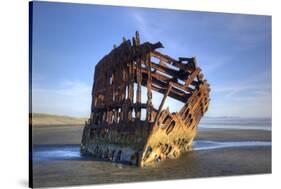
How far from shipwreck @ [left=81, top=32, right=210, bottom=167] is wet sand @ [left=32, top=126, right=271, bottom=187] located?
423 mm

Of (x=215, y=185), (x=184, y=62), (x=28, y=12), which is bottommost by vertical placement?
(x=215, y=185)

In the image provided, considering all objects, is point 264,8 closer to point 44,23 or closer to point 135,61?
point 135,61

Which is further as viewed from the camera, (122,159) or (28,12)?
(122,159)

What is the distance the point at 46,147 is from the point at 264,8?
7.25 m

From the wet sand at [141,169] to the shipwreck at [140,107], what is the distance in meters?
0.42

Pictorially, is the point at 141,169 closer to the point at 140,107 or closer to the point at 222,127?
the point at 140,107

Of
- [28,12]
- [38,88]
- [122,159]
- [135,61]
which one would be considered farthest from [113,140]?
[28,12]

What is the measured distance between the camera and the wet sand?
13586mm

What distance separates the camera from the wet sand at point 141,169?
1359 cm

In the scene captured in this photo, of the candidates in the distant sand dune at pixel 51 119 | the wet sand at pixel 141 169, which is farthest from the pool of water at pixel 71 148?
the distant sand dune at pixel 51 119

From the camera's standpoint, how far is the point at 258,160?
16141 millimetres

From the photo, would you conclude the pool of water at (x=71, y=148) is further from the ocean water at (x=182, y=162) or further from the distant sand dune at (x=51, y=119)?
the distant sand dune at (x=51, y=119)

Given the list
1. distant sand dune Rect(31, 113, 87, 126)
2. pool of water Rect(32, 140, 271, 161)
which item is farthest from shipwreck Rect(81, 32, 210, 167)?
distant sand dune Rect(31, 113, 87, 126)

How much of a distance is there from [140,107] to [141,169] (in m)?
1.64
